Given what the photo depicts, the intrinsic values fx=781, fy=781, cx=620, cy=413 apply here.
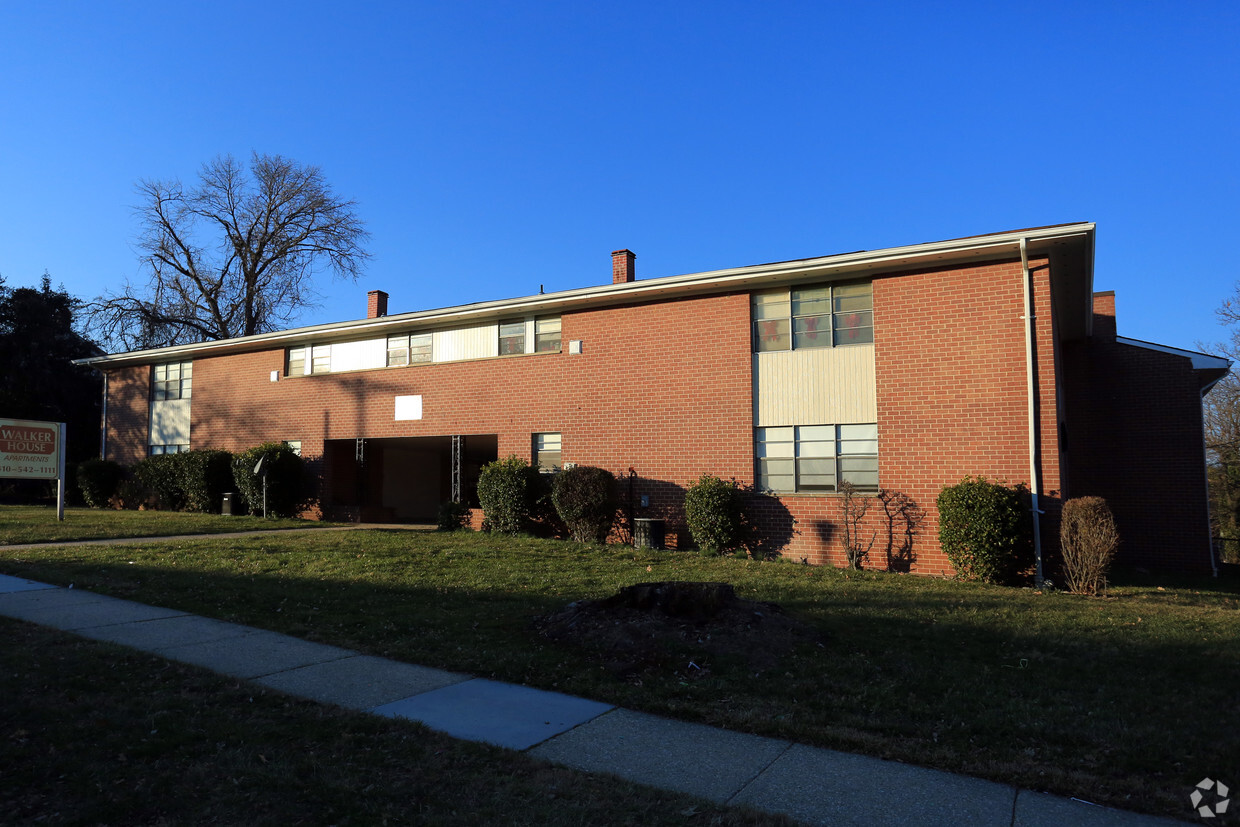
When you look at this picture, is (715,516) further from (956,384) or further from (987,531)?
(956,384)

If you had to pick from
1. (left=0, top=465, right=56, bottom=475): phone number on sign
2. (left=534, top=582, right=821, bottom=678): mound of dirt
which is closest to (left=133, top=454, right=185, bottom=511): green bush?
(left=0, top=465, right=56, bottom=475): phone number on sign

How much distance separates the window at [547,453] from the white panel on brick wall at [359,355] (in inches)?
213

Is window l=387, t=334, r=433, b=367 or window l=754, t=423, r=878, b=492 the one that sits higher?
window l=387, t=334, r=433, b=367

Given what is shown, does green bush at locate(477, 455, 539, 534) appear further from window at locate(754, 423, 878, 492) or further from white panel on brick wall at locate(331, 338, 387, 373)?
white panel on brick wall at locate(331, 338, 387, 373)

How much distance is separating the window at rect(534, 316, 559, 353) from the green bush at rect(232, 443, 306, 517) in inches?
315

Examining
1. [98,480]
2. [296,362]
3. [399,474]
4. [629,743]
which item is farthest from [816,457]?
[98,480]

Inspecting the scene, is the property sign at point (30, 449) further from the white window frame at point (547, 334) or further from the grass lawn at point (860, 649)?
the white window frame at point (547, 334)

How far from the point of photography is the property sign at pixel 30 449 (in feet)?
65.9

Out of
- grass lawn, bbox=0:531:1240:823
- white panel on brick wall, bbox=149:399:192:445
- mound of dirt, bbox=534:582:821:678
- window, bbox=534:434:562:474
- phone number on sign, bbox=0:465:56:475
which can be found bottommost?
grass lawn, bbox=0:531:1240:823

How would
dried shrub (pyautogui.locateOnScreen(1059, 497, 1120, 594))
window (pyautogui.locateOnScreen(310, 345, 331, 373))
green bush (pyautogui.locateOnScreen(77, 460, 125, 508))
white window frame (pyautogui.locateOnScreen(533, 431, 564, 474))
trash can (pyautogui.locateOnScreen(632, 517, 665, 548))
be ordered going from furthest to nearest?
green bush (pyautogui.locateOnScreen(77, 460, 125, 508))
window (pyautogui.locateOnScreen(310, 345, 331, 373))
white window frame (pyautogui.locateOnScreen(533, 431, 564, 474))
trash can (pyautogui.locateOnScreen(632, 517, 665, 548))
dried shrub (pyautogui.locateOnScreen(1059, 497, 1120, 594))

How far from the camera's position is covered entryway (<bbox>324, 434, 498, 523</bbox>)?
2109 cm

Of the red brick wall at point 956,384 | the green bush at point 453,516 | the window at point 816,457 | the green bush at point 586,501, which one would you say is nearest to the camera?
the red brick wall at point 956,384

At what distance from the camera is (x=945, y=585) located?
11.6 meters

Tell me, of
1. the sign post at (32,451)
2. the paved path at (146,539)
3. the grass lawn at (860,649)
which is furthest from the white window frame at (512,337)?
the sign post at (32,451)
